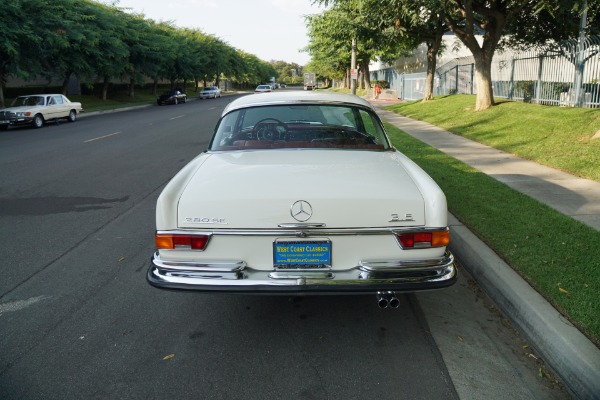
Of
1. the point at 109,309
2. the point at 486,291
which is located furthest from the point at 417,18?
the point at 109,309

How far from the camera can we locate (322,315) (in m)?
3.95

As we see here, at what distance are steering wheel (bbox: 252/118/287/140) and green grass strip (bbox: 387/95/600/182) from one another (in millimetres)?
5912

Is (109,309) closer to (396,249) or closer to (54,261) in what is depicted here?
(54,261)

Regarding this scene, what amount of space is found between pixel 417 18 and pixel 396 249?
1588 centimetres

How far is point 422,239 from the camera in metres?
3.28

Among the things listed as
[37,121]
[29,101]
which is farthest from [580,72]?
[29,101]

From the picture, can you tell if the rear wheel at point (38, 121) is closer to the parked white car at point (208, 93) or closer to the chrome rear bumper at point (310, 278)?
the chrome rear bumper at point (310, 278)

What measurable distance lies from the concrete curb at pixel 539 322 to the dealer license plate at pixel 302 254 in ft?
5.03

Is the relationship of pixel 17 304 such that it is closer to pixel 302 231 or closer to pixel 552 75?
pixel 302 231

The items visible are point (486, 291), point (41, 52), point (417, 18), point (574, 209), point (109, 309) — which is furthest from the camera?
point (41, 52)

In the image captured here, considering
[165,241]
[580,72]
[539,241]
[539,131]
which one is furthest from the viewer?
[580,72]

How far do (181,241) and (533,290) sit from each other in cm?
269

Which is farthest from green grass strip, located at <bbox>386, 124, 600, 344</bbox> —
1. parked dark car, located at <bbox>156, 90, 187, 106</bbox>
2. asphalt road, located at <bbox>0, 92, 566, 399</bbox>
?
parked dark car, located at <bbox>156, 90, 187, 106</bbox>

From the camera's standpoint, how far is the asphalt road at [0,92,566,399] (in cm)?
300
